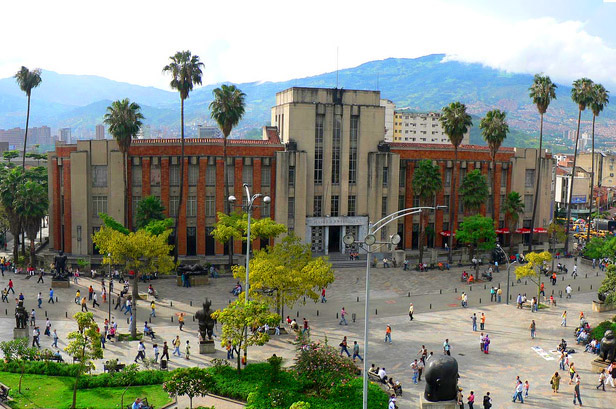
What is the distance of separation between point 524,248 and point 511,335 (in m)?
38.9

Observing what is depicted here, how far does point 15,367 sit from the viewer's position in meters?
36.7

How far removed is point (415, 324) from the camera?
164 feet

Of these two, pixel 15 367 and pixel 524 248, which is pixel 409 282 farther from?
pixel 15 367

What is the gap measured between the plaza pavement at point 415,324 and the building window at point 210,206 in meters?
10.9

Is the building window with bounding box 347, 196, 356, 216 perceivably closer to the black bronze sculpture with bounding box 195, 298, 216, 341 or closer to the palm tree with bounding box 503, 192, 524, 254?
the palm tree with bounding box 503, 192, 524, 254

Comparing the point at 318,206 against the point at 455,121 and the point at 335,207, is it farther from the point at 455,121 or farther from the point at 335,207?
the point at 455,121

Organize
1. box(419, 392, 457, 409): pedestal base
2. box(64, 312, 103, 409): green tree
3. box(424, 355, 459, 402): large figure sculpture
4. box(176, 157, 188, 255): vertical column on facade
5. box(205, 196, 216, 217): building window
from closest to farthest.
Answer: box(64, 312, 103, 409): green tree → box(424, 355, 459, 402): large figure sculpture → box(419, 392, 457, 409): pedestal base → box(176, 157, 188, 255): vertical column on facade → box(205, 196, 216, 217): building window

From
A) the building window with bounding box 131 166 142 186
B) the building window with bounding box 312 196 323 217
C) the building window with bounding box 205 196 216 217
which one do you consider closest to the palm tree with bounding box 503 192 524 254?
the building window with bounding box 312 196 323 217

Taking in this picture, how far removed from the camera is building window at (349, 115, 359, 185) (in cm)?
7694

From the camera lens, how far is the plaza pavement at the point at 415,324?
1501 inches

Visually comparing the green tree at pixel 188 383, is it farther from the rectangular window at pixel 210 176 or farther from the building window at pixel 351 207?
the building window at pixel 351 207

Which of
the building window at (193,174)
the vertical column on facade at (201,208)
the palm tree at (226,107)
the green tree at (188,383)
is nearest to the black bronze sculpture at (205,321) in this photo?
the green tree at (188,383)

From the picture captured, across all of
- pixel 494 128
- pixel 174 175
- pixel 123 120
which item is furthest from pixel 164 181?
pixel 494 128

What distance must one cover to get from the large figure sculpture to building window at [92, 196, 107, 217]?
163ft
